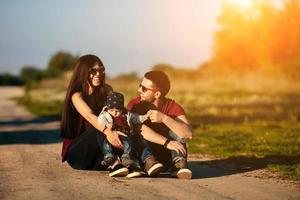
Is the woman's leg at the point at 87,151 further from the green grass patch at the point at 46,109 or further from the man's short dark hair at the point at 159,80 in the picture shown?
the green grass patch at the point at 46,109

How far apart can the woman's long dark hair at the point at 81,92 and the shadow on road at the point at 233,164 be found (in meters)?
1.67

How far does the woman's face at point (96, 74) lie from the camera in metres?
8.17

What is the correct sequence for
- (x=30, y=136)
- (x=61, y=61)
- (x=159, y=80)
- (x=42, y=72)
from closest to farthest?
(x=159, y=80)
(x=30, y=136)
(x=42, y=72)
(x=61, y=61)

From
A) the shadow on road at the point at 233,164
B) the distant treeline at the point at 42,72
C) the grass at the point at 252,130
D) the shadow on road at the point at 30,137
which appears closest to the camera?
the shadow on road at the point at 233,164

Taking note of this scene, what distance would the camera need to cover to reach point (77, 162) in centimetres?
830

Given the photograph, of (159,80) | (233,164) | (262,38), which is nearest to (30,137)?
(233,164)

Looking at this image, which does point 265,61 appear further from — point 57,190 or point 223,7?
point 57,190

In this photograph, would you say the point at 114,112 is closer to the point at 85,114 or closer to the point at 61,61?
the point at 85,114

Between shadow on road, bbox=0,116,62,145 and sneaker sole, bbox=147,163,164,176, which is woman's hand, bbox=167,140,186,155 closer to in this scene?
sneaker sole, bbox=147,163,164,176

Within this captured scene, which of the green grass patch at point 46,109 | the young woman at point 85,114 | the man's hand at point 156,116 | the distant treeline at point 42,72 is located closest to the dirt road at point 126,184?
the young woman at point 85,114

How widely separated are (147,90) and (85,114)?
0.89m

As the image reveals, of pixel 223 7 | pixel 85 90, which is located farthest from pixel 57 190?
pixel 223 7

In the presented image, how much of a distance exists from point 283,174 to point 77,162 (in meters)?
2.80

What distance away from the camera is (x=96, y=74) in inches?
322
